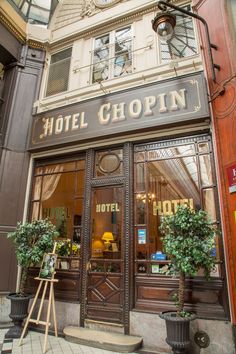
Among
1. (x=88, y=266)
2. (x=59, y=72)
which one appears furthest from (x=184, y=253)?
(x=59, y=72)

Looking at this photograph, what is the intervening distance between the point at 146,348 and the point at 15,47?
7500 mm

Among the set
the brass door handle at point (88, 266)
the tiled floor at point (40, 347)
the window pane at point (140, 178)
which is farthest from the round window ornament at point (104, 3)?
the tiled floor at point (40, 347)

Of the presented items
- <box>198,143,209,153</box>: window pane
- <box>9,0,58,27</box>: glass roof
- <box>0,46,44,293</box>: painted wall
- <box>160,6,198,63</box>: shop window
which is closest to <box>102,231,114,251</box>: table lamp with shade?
<box>0,46,44,293</box>: painted wall

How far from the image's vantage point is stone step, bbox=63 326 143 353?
3.81m

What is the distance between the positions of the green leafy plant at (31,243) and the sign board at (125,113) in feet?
6.63

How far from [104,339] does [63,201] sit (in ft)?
9.27

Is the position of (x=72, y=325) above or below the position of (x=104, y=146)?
below

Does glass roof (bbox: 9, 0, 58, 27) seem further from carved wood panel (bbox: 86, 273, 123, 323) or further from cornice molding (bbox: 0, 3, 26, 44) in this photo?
carved wood panel (bbox: 86, 273, 123, 323)

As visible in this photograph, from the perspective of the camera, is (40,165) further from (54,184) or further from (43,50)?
(43,50)

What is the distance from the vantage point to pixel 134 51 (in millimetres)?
5859

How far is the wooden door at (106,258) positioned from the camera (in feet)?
14.8

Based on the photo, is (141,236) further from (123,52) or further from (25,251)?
(123,52)

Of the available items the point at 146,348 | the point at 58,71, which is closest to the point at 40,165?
the point at 58,71

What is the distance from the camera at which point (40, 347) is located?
4004mm
